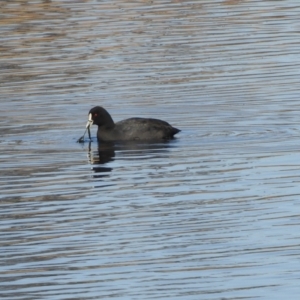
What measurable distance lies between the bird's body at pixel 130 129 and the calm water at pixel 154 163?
0.25m

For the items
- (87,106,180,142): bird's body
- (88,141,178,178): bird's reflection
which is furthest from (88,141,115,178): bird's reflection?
(87,106,180,142): bird's body

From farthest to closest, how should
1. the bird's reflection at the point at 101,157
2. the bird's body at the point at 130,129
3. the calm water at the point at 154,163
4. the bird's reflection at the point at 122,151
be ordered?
the bird's body at the point at 130,129
the bird's reflection at the point at 122,151
the bird's reflection at the point at 101,157
the calm water at the point at 154,163

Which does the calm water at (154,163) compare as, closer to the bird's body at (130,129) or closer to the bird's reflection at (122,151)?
the bird's reflection at (122,151)

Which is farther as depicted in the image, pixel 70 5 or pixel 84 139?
pixel 70 5

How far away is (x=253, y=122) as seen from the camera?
56.0 ft

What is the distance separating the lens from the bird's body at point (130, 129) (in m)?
16.6

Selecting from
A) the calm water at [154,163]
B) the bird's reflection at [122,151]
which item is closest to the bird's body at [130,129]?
the bird's reflection at [122,151]

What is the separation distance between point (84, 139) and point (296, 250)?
7.10 m

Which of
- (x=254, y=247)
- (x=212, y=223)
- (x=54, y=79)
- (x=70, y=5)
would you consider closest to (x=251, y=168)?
(x=212, y=223)

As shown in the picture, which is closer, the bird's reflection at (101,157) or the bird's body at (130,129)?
the bird's reflection at (101,157)

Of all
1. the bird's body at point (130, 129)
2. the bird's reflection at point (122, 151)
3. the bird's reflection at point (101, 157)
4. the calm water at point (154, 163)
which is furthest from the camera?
the bird's body at point (130, 129)

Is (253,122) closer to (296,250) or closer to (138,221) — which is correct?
(138,221)

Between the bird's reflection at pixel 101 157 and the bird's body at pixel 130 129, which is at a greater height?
the bird's body at pixel 130 129

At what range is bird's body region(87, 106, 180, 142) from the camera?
652 inches
